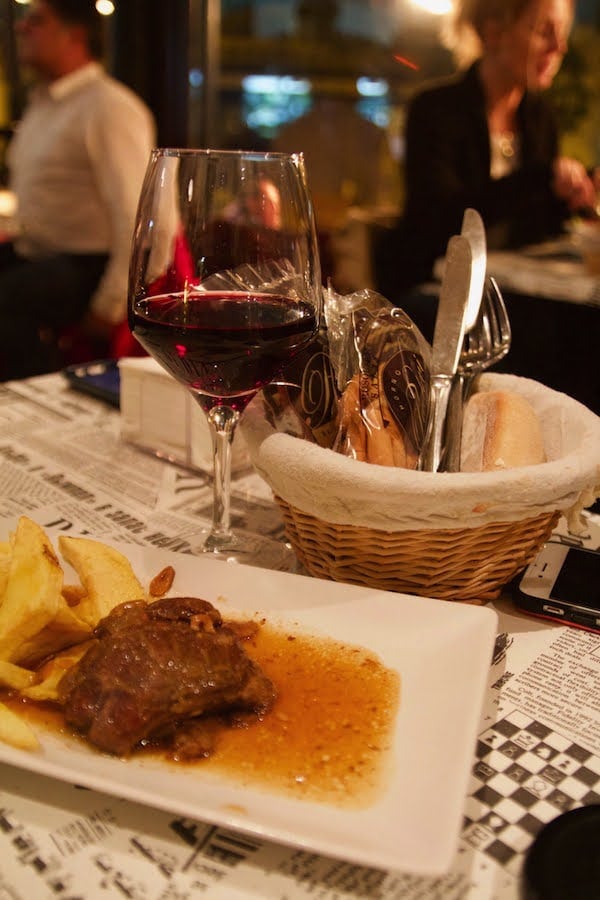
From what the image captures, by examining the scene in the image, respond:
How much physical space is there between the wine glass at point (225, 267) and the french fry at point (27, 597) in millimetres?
262

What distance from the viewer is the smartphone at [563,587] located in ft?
2.74

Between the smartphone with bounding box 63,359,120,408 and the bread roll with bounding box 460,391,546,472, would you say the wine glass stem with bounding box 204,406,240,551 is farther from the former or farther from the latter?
the smartphone with bounding box 63,359,120,408

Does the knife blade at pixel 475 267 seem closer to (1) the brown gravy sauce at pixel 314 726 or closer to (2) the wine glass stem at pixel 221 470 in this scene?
(2) the wine glass stem at pixel 221 470

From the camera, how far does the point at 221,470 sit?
0.91m

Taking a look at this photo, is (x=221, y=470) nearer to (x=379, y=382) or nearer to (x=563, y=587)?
(x=379, y=382)

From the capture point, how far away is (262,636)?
2.44 ft

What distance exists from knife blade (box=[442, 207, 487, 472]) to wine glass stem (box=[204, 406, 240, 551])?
0.25 meters

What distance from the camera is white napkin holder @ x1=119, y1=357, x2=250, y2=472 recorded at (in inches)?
46.2

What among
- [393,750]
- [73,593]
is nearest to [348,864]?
[393,750]

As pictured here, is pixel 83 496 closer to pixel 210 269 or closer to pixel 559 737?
pixel 210 269

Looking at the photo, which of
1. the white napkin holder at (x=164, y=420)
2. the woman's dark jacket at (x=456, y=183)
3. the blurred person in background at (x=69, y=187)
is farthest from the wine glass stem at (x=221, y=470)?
the blurred person in background at (x=69, y=187)

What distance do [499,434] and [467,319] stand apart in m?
0.23

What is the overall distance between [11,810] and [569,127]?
411 centimetres

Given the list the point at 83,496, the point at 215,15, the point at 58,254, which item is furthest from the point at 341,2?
the point at 83,496
